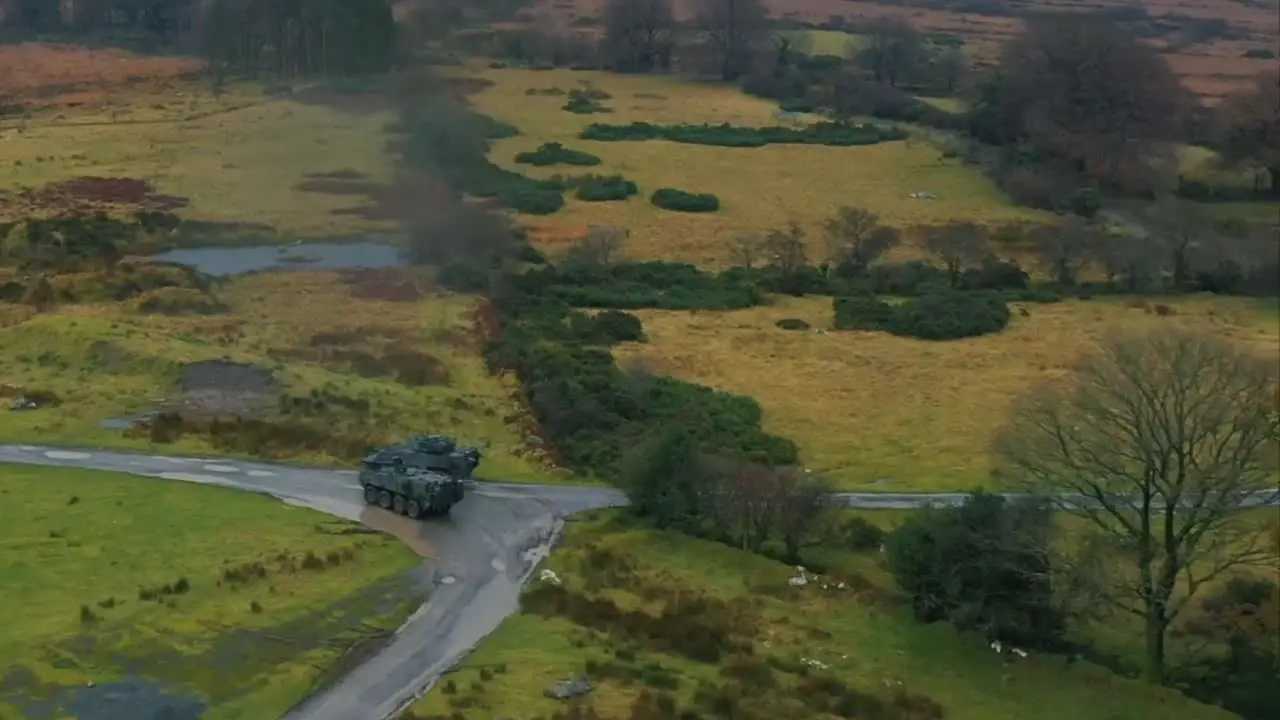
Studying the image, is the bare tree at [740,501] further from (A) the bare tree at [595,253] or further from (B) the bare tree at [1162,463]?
(A) the bare tree at [595,253]

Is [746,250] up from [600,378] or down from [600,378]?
up

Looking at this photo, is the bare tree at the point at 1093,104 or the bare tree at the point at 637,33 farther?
the bare tree at the point at 637,33

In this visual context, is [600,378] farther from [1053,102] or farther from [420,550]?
[1053,102]

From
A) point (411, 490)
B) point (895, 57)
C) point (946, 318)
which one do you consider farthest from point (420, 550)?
point (895, 57)

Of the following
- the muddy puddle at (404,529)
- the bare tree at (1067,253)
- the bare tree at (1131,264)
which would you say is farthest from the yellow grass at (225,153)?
the muddy puddle at (404,529)

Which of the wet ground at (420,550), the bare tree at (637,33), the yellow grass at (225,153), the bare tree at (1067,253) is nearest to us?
the wet ground at (420,550)

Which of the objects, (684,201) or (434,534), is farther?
(684,201)

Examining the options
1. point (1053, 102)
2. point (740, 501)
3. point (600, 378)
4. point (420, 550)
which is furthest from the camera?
point (1053, 102)
